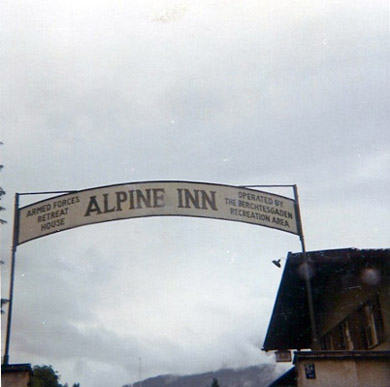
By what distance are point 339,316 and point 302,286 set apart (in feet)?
4.37

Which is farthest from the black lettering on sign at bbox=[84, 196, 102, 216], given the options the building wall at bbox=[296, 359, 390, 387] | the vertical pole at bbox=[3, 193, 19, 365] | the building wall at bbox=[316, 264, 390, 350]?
the building wall at bbox=[316, 264, 390, 350]

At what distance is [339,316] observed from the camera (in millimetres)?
13891

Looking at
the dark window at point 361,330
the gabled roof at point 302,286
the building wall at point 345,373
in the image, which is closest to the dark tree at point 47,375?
the gabled roof at point 302,286

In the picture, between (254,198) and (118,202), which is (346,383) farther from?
(118,202)

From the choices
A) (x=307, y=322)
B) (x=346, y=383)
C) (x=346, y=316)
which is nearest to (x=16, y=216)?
(x=346, y=383)

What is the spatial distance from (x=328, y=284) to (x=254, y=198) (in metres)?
4.07

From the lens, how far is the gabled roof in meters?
9.12

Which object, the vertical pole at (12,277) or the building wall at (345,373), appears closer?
the building wall at (345,373)

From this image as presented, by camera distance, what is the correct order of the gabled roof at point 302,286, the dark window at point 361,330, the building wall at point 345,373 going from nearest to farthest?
the building wall at point 345,373 → the gabled roof at point 302,286 → the dark window at point 361,330

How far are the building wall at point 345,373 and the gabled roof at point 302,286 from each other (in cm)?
209

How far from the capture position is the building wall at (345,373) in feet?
23.5

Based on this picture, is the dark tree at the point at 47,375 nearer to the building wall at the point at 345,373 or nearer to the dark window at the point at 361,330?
the dark window at the point at 361,330

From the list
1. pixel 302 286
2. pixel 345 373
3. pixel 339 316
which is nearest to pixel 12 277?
pixel 345 373

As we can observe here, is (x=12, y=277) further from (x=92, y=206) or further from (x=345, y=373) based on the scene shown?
(x=345, y=373)
